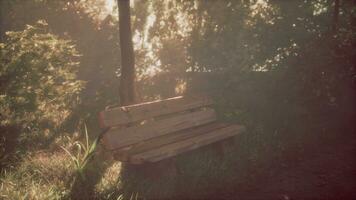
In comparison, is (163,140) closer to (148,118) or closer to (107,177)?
(148,118)

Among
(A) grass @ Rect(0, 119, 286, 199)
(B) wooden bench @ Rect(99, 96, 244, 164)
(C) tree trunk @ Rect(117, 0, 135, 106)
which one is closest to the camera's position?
(A) grass @ Rect(0, 119, 286, 199)

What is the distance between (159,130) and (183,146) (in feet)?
2.15

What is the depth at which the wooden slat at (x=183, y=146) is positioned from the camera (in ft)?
16.0

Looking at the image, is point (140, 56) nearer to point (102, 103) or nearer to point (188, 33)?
point (188, 33)

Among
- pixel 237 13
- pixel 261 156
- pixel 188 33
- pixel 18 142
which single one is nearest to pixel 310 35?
pixel 237 13

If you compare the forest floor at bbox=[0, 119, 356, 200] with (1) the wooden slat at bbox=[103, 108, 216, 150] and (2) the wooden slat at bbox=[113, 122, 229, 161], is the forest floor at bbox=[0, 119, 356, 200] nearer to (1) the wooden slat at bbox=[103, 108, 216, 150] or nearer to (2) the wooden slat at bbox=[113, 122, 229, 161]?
(2) the wooden slat at bbox=[113, 122, 229, 161]

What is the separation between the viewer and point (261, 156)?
6.73m

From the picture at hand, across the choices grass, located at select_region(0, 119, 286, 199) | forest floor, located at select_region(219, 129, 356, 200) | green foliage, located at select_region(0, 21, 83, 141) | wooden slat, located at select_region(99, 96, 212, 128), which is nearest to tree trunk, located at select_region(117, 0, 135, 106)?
green foliage, located at select_region(0, 21, 83, 141)

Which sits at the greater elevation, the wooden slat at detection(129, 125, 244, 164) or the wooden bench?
the wooden bench

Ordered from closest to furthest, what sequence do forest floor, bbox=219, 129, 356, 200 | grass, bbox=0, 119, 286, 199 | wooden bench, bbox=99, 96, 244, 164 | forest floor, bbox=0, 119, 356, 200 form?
grass, bbox=0, 119, 286, 199
forest floor, bbox=0, 119, 356, 200
wooden bench, bbox=99, 96, 244, 164
forest floor, bbox=219, 129, 356, 200

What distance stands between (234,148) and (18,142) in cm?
398

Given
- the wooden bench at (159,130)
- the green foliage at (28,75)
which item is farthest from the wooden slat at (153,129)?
the green foliage at (28,75)

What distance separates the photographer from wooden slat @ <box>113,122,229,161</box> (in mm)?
5121

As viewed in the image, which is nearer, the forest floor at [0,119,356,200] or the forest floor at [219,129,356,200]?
the forest floor at [0,119,356,200]
